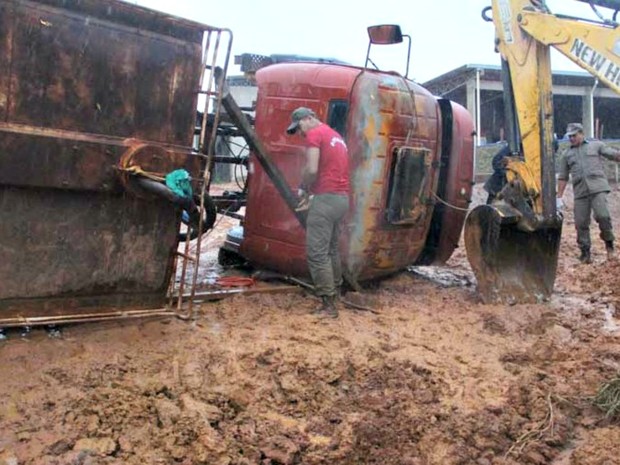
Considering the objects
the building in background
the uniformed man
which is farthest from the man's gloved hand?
the building in background

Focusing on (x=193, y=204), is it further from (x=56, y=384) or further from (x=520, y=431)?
(x=520, y=431)

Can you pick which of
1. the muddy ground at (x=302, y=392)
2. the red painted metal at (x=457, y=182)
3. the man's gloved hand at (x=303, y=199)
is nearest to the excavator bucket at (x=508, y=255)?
the red painted metal at (x=457, y=182)

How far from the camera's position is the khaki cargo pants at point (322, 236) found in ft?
17.4

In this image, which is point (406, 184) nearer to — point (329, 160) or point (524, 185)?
point (329, 160)

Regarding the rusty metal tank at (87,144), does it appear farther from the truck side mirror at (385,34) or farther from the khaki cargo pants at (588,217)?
the khaki cargo pants at (588,217)

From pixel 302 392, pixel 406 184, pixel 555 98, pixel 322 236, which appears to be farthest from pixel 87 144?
pixel 555 98

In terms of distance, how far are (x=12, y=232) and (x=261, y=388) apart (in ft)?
5.61

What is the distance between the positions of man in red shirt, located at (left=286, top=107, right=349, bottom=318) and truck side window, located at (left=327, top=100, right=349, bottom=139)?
0.73 feet

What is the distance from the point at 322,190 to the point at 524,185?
7.30 ft

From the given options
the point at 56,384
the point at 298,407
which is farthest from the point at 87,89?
the point at 298,407

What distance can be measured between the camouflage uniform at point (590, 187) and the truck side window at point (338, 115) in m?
4.05

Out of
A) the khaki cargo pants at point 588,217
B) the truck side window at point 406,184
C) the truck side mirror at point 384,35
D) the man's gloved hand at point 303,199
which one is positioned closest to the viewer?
the man's gloved hand at point 303,199

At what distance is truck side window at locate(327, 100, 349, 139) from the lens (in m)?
5.53

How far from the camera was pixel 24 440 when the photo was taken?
3.03 metres
